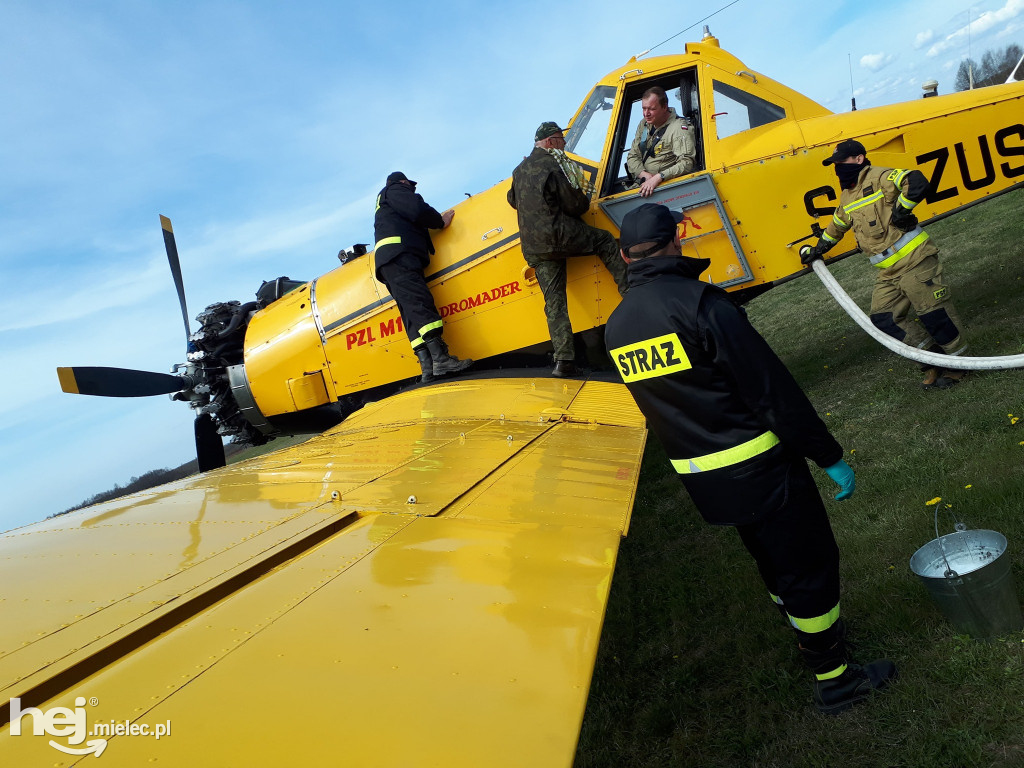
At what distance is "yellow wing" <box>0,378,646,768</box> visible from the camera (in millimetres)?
1326

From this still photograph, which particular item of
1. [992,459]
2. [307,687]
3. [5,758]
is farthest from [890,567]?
[5,758]

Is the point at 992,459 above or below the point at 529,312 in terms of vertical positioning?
below

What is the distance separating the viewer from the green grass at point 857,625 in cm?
254

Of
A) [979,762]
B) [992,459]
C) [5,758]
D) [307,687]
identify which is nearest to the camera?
[5,758]

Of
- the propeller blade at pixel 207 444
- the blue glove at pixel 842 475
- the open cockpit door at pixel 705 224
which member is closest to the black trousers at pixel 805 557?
the blue glove at pixel 842 475

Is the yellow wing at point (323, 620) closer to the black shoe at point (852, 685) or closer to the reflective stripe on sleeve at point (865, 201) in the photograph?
the black shoe at point (852, 685)

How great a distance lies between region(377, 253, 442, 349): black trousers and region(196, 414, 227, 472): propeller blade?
10.2ft

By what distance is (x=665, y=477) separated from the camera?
6.51 metres

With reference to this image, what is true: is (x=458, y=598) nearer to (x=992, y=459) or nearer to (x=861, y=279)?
(x=992, y=459)

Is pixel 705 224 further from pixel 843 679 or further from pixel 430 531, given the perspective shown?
pixel 430 531

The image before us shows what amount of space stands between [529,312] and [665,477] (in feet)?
6.96

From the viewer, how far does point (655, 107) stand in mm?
5973

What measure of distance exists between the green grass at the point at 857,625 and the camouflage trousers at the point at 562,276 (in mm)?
1662

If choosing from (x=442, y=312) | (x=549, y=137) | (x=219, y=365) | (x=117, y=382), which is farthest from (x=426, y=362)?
(x=117, y=382)
